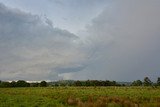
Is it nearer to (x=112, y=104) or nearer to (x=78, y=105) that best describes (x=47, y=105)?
(x=78, y=105)

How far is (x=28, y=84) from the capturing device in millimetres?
139375

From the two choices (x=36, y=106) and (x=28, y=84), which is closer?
(x=36, y=106)

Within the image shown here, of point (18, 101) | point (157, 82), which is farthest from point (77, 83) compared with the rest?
point (18, 101)

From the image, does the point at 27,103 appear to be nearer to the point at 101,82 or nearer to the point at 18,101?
the point at 18,101

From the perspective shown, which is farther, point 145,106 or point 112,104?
point 112,104

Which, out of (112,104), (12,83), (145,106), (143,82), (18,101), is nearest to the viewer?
(145,106)

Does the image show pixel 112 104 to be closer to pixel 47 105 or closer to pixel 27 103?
pixel 47 105

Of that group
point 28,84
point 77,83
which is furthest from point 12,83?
point 77,83

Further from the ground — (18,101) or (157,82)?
(157,82)

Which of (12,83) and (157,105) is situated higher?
(12,83)

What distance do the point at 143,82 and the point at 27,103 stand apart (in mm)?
113836

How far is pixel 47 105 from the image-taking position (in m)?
37.4

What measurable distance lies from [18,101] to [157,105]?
1809 cm

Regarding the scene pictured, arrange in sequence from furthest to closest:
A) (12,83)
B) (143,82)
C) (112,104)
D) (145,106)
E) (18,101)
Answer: (143,82) → (12,83) → (18,101) → (112,104) → (145,106)
